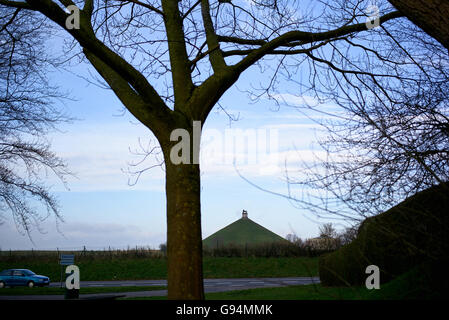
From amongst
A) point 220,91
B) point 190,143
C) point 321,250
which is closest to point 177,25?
point 220,91

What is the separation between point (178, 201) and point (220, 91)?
2.00m

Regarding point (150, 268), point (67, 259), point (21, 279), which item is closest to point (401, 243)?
point (67, 259)

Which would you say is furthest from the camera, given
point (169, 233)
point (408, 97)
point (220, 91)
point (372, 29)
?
point (372, 29)

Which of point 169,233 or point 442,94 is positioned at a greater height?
point 442,94

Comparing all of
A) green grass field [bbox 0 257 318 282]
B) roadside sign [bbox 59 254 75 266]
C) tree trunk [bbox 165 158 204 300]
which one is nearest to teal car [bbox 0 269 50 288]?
green grass field [bbox 0 257 318 282]

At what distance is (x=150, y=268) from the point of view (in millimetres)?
32156

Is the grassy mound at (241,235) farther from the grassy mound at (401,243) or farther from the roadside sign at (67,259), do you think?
the grassy mound at (401,243)

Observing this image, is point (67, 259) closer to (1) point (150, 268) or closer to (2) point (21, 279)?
(2) point (21, 279)

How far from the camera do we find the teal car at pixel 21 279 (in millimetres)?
26094

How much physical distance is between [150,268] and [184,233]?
26.9 metres

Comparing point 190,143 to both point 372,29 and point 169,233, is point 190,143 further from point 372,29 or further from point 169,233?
point 372,29

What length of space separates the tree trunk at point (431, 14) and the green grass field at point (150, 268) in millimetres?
25921

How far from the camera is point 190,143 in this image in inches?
271
